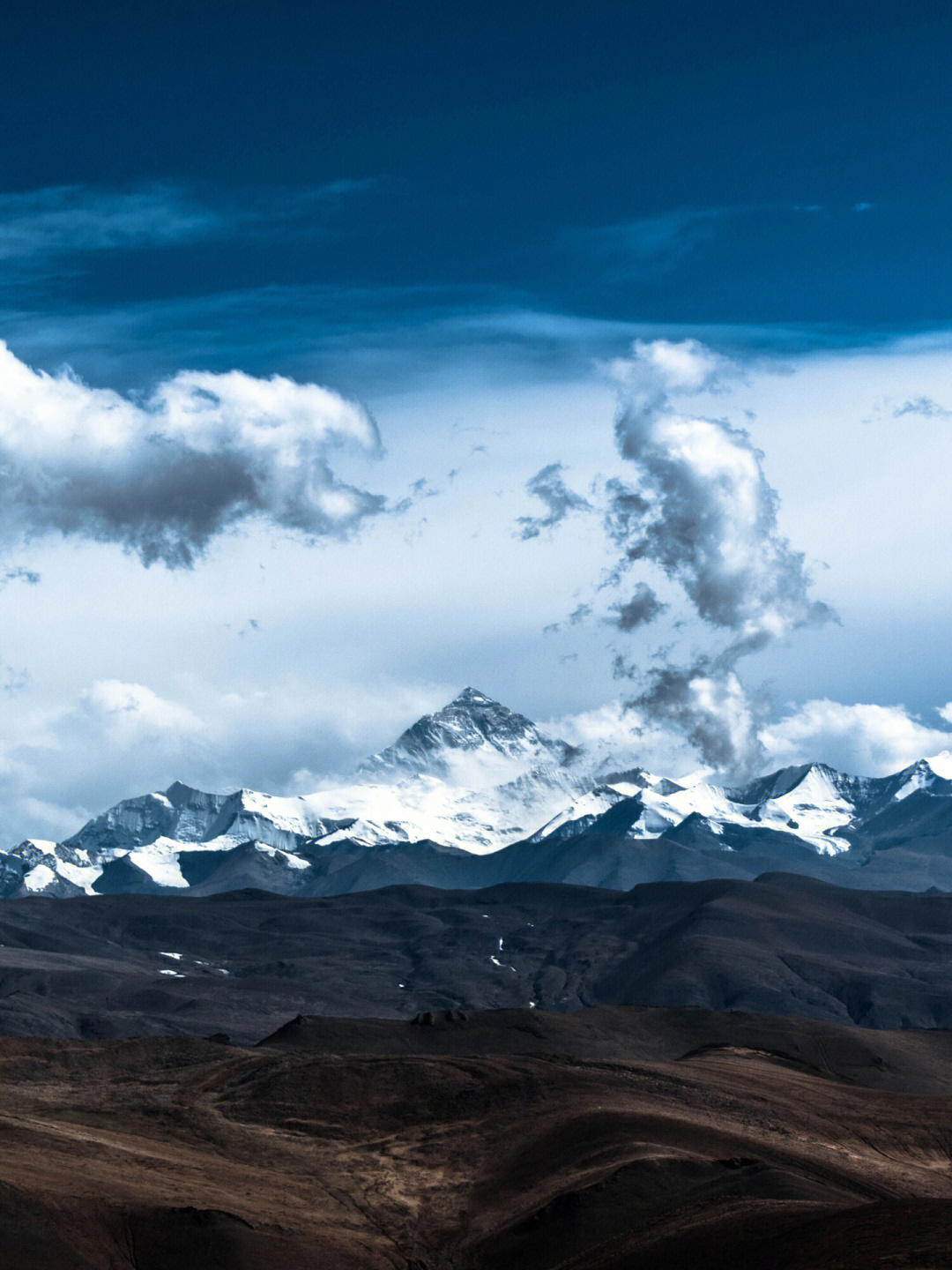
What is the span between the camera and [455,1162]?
3450 inches

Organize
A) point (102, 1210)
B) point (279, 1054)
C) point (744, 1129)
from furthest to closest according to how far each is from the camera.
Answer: point (279, 1054)
point (744, 1129)
point (102, 1210)

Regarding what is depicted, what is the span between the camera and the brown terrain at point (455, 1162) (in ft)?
212

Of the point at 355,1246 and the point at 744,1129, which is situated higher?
the point at 744,1129

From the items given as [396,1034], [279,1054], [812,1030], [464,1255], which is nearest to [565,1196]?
[464,1255]

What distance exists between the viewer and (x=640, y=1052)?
561 ft

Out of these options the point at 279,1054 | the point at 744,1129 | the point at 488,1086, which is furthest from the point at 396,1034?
the point at 744,1129

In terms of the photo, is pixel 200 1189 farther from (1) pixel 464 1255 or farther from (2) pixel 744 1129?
(2) pixel 744 1129

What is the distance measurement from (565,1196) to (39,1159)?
79.2 feet

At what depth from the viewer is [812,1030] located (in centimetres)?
17512

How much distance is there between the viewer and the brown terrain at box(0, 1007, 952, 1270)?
6475 centimetres

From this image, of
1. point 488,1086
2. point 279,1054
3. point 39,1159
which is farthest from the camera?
point 279,1054

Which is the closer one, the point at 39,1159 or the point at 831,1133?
the point at 39,1159

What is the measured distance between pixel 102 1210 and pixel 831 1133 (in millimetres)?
43594

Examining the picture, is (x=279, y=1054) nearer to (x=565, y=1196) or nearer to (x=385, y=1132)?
(x=385, y=1132)
